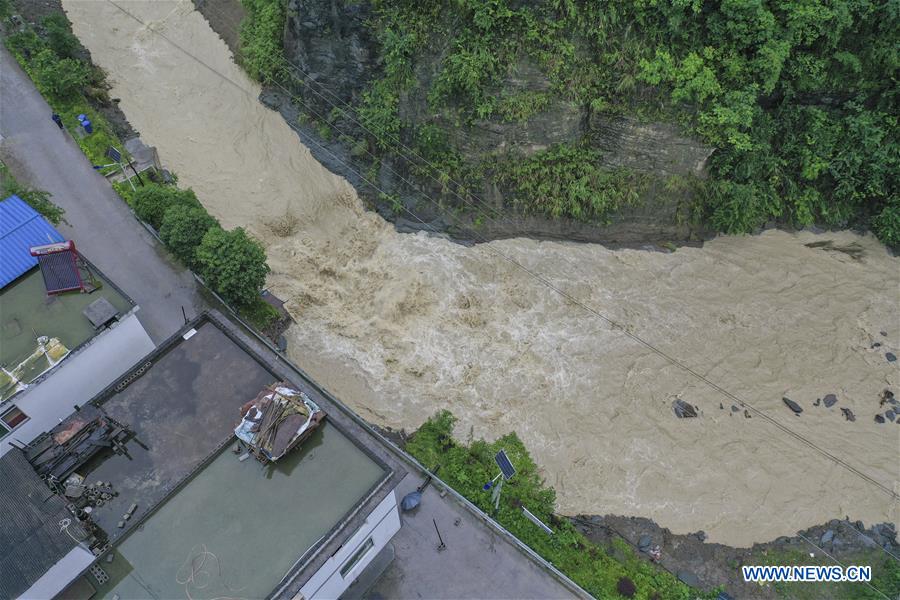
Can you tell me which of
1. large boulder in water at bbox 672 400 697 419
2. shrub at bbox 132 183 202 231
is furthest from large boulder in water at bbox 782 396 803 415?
shrub at bbox 132 183 202 231

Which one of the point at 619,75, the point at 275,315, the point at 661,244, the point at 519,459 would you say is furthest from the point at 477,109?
the point at 519,459

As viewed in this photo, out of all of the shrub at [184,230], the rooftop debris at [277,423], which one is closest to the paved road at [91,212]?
the shrub at [184,230]

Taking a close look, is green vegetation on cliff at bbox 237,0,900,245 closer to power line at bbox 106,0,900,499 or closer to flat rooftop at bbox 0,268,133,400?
power line at bbox 106,0,900,499

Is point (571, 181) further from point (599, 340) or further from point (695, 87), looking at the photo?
point (599, 340)

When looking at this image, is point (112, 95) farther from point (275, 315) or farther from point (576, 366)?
point (576, 366)

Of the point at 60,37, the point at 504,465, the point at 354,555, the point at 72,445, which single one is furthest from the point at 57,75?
the point at 504,465
